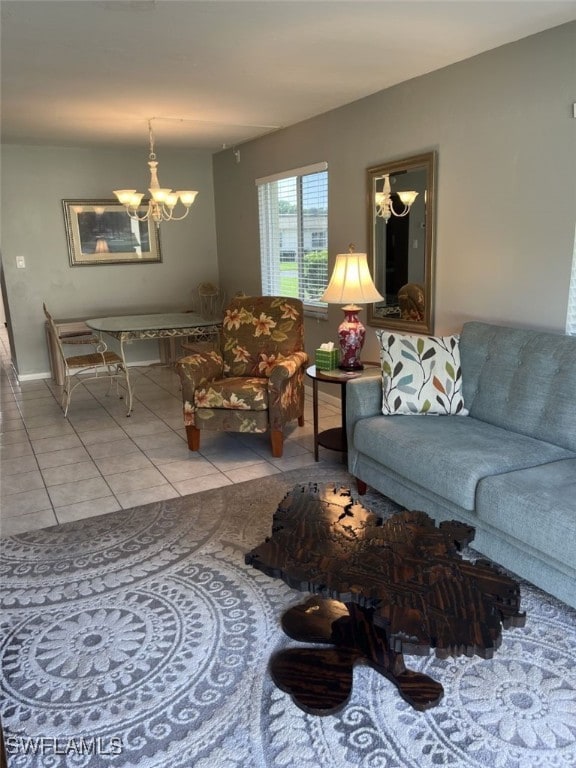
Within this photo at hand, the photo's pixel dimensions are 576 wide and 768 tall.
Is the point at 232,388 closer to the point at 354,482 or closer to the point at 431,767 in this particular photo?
the point at 354,482

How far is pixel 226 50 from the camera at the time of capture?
2863 millimetres

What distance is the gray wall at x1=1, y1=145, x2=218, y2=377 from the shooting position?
5746mm

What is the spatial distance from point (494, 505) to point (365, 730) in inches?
36.2

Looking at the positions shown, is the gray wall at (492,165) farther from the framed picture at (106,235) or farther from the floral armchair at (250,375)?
the framed picture at (106,235)

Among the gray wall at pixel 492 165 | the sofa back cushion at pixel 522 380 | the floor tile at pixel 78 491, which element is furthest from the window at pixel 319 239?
the floor tile at pixel 78 491

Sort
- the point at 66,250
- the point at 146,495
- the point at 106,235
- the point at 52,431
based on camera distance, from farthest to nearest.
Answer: the point at 106,235 < the point at 66,250 < the point at 52,431 < the point at 146,495

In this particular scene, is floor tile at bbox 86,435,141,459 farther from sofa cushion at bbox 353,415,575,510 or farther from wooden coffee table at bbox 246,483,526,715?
wooden coffee table at bbox 246,483,526,715

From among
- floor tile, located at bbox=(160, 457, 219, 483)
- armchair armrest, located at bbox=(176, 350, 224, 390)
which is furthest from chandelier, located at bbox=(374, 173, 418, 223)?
floor tile, located at bbox=(160, 457, 219, 483)

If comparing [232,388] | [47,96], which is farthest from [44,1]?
[232,388]

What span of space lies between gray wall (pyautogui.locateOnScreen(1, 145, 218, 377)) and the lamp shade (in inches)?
145

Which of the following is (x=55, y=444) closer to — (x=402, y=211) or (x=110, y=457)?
(x=110, y=457)

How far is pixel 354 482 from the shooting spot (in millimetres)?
3279

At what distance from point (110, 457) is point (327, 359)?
1.60m

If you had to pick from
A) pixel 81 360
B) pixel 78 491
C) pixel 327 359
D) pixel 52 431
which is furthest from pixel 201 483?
pixel 81 360
